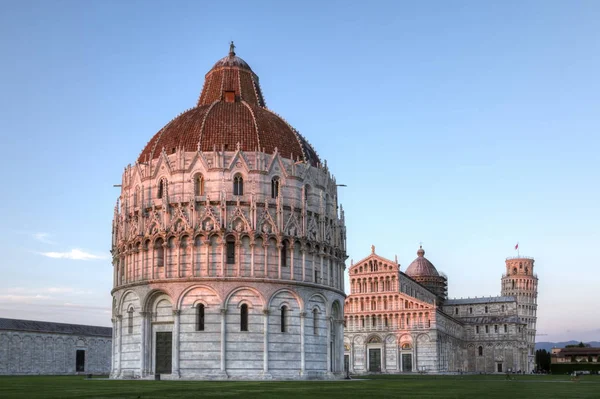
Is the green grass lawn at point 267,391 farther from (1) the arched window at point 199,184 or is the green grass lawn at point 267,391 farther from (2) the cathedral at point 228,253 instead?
(1) the arched window at point 199,184

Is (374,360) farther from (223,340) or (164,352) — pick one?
(223,340)

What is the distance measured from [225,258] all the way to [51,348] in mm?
55808

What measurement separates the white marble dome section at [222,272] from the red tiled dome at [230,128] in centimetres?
149

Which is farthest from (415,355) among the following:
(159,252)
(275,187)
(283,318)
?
(159,252)

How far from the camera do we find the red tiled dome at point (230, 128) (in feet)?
208

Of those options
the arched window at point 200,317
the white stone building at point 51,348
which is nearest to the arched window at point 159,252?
the arched window at point 200,317

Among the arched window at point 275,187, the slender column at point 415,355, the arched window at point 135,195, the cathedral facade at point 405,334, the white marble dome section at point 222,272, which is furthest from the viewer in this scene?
the cathedral facade at point 405,334

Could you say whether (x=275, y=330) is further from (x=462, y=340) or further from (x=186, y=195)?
(x=462, y=340)

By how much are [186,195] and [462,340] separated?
101171 millimetres

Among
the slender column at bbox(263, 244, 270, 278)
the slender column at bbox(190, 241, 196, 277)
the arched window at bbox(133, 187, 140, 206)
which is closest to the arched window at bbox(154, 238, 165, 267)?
the slender column at bbox(190, 241, 196, 277)

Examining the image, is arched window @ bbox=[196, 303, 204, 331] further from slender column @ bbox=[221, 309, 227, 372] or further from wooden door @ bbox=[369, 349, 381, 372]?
wooden door @ bbox=[369, 349, 381, 372]

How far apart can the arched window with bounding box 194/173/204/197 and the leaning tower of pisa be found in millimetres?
132109

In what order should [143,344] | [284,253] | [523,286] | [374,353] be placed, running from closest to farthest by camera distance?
[143,344] < [284,253] < [374,353] < [523,286]

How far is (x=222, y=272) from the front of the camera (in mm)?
57938
